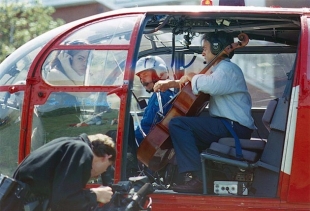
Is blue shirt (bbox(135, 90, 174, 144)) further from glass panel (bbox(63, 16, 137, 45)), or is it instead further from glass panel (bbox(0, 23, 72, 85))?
glass panel (bbox(0, 23, 72, 85))

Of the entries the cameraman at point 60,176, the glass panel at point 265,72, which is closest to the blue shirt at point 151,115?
the glass panel at point 265,72

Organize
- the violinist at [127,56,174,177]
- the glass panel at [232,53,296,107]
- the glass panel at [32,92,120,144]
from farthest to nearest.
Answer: the glass panel at [232,53,296,107] → the violinist at [127,56,174,177] → the glass panel at [32,92,120,144]

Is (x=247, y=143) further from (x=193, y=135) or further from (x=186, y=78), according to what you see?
(x=186, y=78)

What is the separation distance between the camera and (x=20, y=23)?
452 inches

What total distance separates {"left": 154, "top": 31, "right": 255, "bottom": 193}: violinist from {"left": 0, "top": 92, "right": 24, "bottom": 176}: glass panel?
44.8 inches

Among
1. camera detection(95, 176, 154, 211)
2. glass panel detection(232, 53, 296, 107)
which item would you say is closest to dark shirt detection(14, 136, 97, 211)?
camera detection(95, 176, 154, 211)

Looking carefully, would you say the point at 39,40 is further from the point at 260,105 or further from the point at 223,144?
the point at 260,105

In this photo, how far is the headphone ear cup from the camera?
210 inches

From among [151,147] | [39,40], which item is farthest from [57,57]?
[151,147]

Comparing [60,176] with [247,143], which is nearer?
[60,176]

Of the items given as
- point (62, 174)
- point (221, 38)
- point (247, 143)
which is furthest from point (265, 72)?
point (62, 174)

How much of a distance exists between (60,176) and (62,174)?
16 millimetres

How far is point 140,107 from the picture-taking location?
6512mm

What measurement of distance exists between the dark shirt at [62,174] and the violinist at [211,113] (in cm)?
123
